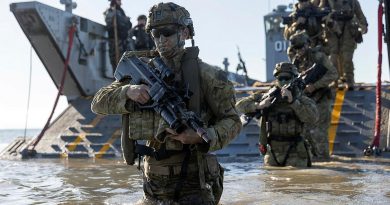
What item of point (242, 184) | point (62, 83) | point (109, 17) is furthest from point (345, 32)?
point (242, 184)

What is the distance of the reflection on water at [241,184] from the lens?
5160mm

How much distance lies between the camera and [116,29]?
45.0 ft

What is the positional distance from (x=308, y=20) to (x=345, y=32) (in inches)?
38.6

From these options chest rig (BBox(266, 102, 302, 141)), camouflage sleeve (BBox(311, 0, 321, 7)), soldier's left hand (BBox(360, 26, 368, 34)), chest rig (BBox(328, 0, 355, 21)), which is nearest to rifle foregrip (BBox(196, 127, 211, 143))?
chest rig (BBox(266, 102, 302, 141))

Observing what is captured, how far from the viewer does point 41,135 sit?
38.3ft

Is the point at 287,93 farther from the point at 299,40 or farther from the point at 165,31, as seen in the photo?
the point at 165,31

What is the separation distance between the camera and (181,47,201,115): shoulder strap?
3.43 metres

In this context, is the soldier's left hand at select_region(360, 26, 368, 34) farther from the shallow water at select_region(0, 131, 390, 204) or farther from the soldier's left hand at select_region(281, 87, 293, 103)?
the soldier's left hand at select_region(281, 87, 293, 103)

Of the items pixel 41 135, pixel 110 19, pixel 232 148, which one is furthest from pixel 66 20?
pixel 232 148

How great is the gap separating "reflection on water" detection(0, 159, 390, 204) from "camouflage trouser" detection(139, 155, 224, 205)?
1415 millimetres

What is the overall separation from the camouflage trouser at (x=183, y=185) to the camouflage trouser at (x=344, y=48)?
813cm

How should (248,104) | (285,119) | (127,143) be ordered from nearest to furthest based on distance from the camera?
1. (127,143)
2. (285,119)
3. (248,104)

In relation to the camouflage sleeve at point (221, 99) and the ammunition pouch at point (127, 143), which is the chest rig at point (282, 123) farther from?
the ammunition pouch at point (127, 143)

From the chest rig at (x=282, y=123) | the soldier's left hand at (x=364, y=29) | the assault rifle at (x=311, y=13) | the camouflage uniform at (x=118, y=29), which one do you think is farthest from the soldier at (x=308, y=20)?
the camouflage uniform at (x=118, y=29)
